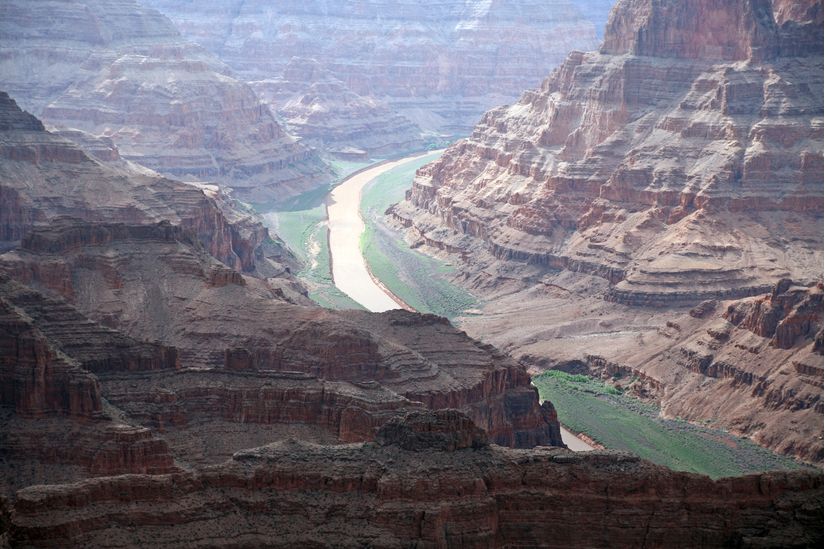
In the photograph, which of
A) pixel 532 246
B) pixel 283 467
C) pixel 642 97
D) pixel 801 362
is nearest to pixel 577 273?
pixel 532 246

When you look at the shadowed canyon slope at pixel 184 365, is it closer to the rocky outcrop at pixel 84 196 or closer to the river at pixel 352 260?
the rocky outcrop at pixel 84 196

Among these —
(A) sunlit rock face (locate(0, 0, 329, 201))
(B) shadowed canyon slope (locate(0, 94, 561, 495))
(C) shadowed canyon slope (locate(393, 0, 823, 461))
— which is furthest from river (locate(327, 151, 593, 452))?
(B) shadowed canyon slope (locate(0, 94, 561, 495))

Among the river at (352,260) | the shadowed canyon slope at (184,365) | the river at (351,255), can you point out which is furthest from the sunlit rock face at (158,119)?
the shadowed canyon slope at (184,365)

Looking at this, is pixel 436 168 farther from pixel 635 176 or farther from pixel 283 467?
pixel 283 467

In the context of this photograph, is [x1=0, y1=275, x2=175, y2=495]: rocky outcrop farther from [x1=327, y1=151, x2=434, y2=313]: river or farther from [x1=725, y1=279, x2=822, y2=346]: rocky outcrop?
[x1=327, y1=151, x2=434, y2=313]: river

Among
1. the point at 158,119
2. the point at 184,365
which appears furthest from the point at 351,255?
the point at 184,365
